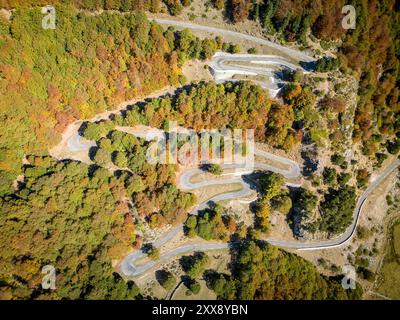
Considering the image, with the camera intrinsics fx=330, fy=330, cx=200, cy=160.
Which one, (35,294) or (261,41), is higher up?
(261,41)

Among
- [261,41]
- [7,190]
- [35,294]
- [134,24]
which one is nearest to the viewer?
[35,294]

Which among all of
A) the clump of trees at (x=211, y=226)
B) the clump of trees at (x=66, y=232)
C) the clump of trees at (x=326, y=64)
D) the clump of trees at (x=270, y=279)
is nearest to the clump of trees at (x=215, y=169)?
the clump of trees at (x=211, y=226)

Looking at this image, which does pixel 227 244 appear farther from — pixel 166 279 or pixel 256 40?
pixel 256 40

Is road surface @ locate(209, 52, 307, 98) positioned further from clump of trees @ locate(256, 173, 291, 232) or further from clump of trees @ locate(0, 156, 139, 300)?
clump of trees @ locate(0, 156, 139, 300)

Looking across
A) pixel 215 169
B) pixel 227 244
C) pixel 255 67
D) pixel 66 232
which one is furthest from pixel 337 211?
pixel 66 232

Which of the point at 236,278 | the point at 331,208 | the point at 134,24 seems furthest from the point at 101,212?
the point at 331,208

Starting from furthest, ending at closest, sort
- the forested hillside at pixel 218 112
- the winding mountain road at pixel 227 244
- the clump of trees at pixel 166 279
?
1. the forested hillside at pixel 218 112
2. the winding mountain road at pixel 227 244
3. the clump of trees at pixel 166 279

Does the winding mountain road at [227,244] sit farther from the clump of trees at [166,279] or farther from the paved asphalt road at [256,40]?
the paved asphalt road at [256,40]
